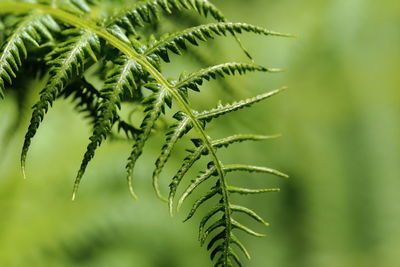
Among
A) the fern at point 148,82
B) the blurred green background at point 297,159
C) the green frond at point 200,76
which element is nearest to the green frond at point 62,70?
the fern at point 148,82

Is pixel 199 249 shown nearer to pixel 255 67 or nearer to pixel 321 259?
pixel 321 259

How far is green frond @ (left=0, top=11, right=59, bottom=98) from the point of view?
2.11ft

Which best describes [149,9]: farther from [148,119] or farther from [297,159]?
[297,159]

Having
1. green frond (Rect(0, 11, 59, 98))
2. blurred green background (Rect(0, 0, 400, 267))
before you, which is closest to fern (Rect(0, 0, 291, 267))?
green frond (Rect(0, 11, 59, 98))

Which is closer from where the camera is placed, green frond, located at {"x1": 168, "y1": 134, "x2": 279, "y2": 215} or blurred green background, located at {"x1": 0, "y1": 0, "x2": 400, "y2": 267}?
green frond, located at {"x1": 168, "y1": 134, "x2": 279, "y2": 215}

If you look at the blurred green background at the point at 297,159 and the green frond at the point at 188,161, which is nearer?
the green frond at the point at 188,161

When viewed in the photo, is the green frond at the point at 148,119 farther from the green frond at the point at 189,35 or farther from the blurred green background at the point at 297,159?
the blurred green background at the point at 297,159

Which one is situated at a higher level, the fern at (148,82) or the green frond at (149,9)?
the green frond at (149,9)

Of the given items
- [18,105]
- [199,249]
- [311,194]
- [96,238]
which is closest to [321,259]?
[311,194]

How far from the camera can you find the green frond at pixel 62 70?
2.07ft

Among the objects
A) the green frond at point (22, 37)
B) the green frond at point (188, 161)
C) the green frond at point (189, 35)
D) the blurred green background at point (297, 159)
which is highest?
the blurred green background at point (297, 159)

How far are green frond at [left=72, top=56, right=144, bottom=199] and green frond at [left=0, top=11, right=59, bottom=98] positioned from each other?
0.11 m

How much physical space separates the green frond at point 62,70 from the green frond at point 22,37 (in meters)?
0.04

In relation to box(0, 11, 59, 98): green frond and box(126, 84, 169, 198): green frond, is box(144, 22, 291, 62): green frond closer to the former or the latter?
box(126, 84, 169, 198): green frond
